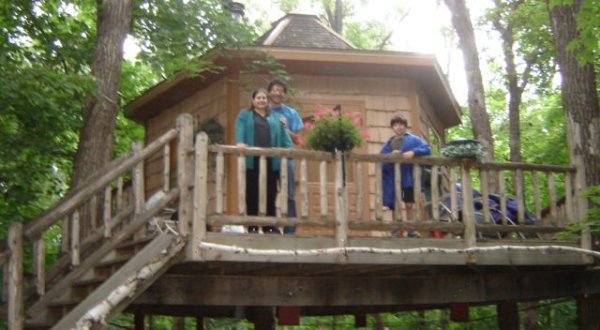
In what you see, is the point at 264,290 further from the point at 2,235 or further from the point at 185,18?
the point at 185,18

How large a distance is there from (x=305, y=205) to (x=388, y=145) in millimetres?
2170

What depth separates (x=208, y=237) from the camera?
279 inches

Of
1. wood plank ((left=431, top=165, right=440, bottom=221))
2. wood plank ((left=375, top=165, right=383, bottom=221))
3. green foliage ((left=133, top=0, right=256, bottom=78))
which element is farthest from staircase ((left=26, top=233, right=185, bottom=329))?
green foliage ((left=133, top=0, right=256, bottom=78))

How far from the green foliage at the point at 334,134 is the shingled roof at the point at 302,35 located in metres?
4.75

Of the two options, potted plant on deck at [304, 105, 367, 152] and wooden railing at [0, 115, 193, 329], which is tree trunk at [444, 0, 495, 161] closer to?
potted plant on deck at [304, 105, 367, 152]

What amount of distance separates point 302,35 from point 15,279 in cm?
731

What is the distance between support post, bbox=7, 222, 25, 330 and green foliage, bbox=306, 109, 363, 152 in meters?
3.06

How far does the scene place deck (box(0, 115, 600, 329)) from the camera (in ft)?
23.3

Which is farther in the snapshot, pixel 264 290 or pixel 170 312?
pixel 170 312

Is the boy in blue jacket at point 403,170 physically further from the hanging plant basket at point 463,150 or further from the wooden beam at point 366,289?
the wooden beam at point 366,289

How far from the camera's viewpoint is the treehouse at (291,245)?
7121 mm

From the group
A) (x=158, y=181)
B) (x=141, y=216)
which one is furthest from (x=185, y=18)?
(x=141, y=216)

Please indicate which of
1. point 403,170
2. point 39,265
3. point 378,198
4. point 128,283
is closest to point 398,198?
point 378,198

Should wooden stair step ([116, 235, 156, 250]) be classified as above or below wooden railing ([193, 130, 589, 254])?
below
